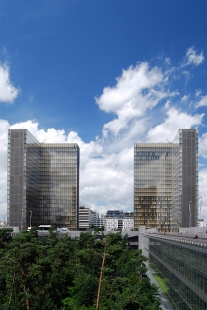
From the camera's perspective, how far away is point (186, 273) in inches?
1640

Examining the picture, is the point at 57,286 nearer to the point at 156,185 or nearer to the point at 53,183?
the point at 53,183

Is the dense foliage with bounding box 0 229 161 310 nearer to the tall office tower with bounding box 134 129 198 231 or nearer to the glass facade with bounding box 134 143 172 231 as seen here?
the tall office tower with bounding box 134 129 198 231

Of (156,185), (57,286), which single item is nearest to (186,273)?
(57,286)

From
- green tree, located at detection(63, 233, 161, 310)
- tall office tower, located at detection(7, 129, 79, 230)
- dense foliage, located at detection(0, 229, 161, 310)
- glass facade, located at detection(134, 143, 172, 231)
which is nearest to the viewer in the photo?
green tree, located at detection(63, 233, 161, 310)

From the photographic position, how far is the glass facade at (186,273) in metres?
33.7

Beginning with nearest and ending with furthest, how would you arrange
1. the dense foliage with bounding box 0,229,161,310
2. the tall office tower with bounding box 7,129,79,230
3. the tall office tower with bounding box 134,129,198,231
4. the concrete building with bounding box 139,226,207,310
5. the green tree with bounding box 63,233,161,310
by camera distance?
the concrete building with bounding box 139,226,207,310
the green tree with bounding box 63,233,161,310
the dense foliage with bounding box 0,229,161,310
the tall office tower with bounding box 7,129,79,230
the tall office tower with bounding box 134,129,198,231

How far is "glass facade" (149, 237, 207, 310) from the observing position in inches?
1328

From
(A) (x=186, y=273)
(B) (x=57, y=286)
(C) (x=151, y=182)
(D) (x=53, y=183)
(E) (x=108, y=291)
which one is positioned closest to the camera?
(A) (x=186, y=273)

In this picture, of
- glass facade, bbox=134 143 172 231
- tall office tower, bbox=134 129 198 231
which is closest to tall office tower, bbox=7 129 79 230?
glass facade, bbox=134 143 172 231

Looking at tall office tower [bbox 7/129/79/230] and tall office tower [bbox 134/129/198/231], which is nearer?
tall office tower [bbox 7/129/79/230]

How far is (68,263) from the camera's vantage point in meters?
60.5

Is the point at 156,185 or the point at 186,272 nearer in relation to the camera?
the point at 186,272

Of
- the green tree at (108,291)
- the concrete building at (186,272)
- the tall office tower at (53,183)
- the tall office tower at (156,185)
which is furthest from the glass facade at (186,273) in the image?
the tall office tower at (53,183)

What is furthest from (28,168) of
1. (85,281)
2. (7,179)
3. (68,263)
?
(85,281)
